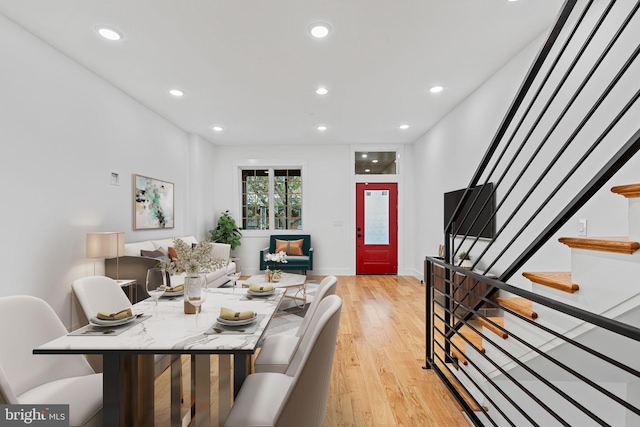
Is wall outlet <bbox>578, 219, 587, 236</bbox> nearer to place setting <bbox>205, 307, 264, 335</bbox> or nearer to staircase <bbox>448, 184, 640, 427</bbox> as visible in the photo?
staircase <bbox>448, 184, 640, 427</bbox>

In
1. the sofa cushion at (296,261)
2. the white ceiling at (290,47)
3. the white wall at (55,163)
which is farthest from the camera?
the sofa cushion at (296,261)

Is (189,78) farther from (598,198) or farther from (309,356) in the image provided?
Result: (598,198)

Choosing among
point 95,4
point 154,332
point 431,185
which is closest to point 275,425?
point 154,332

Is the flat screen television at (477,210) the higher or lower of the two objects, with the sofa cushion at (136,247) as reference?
higher

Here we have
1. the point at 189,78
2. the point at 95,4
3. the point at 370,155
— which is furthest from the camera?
the point at 370,155

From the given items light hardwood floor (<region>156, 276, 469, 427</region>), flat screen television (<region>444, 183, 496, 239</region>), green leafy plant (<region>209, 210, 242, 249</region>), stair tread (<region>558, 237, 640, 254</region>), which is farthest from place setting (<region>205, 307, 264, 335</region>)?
green leafy plant (<region>209, 210, 242, 249</region>)

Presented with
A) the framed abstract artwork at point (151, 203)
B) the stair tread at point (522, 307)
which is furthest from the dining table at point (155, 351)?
the framed abstract artwork at point (151, 203)

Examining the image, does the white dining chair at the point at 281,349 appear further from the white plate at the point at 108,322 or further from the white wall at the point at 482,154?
the white wall at the point at 482,154

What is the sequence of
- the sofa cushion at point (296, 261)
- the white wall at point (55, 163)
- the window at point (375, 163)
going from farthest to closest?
the window at point (375, 163) < the sofa cushion at point (296, 261) < the white wall at point (55, 163)

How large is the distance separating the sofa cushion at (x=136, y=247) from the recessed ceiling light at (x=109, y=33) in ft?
7.52

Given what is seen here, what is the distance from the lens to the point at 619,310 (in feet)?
3.90

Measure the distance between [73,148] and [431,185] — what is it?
5100mm

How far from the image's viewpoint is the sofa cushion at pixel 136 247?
390 centimetres

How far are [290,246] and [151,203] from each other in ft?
8.89
